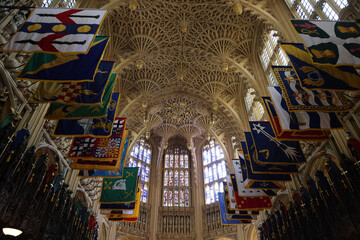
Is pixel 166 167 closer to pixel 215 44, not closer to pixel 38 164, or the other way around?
pixel 215 44

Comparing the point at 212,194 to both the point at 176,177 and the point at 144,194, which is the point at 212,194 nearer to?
the point at 176,177

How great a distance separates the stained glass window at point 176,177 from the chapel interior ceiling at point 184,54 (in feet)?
23.5

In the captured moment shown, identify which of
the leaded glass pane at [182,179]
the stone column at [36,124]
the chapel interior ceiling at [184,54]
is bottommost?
the stone column at [36,124]

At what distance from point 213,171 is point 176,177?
4.68 m

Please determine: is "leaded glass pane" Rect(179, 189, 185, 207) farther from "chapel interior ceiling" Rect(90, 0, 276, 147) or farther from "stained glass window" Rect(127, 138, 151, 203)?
"chapel interior ceiling" Rect(90, 0, 276, 147)

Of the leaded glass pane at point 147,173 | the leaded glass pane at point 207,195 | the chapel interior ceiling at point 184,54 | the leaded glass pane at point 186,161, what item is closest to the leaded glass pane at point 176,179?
the leaded glass pane at point 186,161

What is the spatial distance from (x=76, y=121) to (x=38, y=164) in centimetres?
303

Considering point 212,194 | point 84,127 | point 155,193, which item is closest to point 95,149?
point 84,127

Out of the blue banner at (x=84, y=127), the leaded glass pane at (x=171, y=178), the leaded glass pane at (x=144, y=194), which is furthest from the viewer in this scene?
the leaded glass pane at (x=171, y=178)

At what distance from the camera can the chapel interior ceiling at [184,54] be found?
1944 centimetres

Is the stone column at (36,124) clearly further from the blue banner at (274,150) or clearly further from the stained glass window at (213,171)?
the stained glass window at (213,171)

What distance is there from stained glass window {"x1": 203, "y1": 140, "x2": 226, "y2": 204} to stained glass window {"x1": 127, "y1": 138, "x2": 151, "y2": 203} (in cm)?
712

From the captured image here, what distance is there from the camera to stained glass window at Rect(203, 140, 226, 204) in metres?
28.8

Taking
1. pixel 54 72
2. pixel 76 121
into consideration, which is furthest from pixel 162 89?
pixel 54 72
